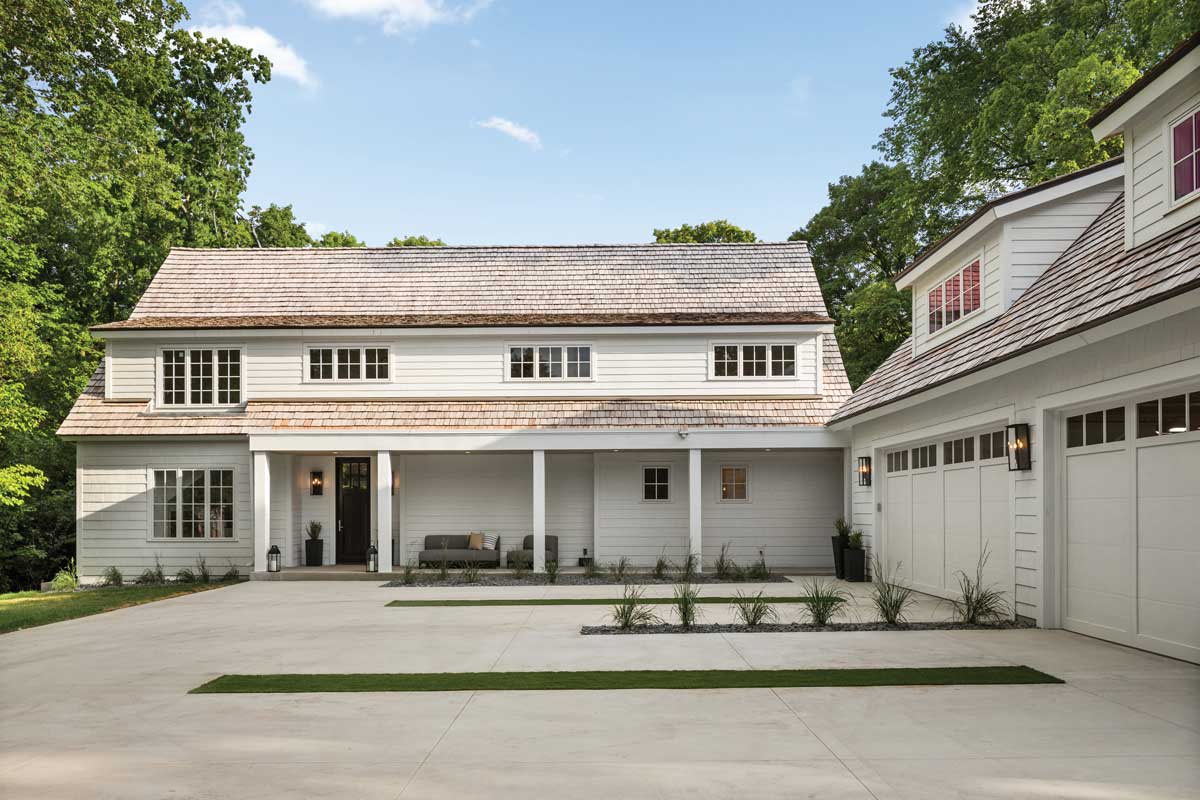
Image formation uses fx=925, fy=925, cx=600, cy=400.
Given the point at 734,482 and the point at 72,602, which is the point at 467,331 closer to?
the point at 734,482

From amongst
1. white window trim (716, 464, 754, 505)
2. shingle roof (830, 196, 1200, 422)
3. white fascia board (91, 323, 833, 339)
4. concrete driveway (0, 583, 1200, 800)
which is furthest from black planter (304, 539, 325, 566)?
shingle roof (830, 196, 1200, 422)

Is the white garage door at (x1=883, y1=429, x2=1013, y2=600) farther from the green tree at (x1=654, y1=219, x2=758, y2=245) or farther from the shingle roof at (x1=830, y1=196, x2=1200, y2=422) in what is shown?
the green tree at (x1=654, y1=219, x2=758, y2=245)

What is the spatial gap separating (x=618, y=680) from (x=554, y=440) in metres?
10.1

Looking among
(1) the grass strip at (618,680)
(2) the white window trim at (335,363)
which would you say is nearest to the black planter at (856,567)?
(1) the grass strip at (618,680)

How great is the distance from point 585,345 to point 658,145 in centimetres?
1761

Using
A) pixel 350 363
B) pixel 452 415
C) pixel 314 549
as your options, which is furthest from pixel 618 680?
pixel 350 363

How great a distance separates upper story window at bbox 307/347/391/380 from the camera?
766 inches

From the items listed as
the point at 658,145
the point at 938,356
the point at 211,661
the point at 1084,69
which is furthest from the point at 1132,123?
the point at 658,145

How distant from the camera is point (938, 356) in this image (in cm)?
1380

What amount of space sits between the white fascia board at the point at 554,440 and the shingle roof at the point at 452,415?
0.89 ft

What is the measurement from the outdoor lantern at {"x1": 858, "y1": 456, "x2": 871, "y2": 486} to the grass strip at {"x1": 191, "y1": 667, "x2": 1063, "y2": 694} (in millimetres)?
8889

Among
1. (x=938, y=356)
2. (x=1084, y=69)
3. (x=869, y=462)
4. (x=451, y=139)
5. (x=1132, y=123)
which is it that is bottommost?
(x=869, y=462)

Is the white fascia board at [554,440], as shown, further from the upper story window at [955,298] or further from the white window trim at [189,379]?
the upper story window at [955,298]

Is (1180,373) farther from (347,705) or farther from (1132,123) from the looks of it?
(347,705)
